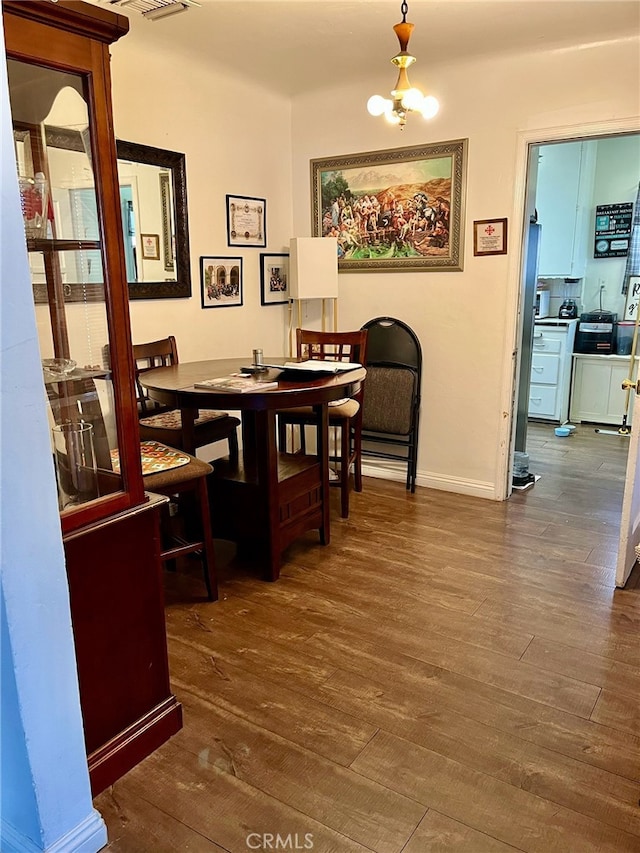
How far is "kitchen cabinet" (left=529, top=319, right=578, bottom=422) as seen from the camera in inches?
219

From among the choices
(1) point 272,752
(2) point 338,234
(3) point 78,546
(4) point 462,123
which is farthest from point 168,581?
(4) point 462,123

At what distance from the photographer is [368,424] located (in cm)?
410

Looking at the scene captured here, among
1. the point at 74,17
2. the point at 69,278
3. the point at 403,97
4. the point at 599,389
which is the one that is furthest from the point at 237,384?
the point at 599,389

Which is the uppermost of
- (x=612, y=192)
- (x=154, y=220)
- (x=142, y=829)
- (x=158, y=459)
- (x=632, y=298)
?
(x=612, y=192)

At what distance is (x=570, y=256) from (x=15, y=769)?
5.98 m

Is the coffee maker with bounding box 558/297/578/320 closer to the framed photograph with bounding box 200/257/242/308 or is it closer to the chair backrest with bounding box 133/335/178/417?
the framed photograph with bounding box 200/257/242/308

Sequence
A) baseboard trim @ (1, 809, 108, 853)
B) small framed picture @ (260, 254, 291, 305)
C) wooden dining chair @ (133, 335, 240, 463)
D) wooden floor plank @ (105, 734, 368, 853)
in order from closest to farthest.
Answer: baseboard trim @ (1, 809, 108, 853)
wooden floor plank @ (105, 734, 368, 853)
wooden dining chair @ (133, 335, 240, 463)
small framed picture @ (260, 254, 291, 305)

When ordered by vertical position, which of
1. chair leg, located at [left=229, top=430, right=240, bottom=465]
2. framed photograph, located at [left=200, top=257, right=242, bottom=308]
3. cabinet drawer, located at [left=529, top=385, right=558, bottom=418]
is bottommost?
cabinet drawer, located at [left=529, top=385, right=558, bottom=418]

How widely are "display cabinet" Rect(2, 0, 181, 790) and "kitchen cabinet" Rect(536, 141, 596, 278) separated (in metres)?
5.31

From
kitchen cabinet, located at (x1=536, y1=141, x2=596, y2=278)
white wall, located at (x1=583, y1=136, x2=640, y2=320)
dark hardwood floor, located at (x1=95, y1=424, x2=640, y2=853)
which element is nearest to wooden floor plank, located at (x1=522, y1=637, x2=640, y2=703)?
dark hardwood floor, located at (x1=95, y1=424, x2=640, y2=853)

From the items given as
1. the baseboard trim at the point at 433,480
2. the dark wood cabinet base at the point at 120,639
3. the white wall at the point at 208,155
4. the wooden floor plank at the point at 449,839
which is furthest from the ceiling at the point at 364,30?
the wooden floor plank at the point at 449,839

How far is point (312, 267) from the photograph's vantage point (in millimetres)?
3924

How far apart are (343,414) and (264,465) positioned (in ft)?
3.00

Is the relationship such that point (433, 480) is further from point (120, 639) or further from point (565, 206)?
point (565, 206)
